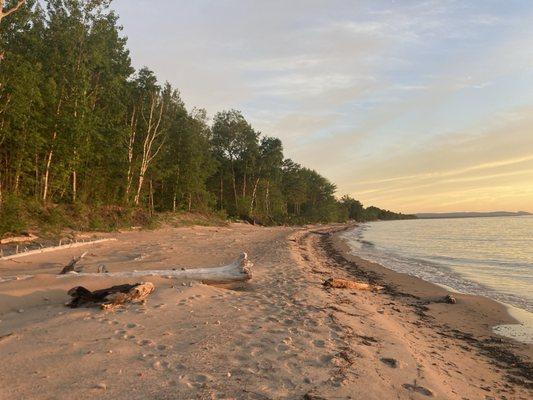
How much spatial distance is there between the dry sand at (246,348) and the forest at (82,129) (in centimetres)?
1036

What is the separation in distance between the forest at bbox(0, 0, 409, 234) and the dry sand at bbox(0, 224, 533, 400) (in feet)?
34.0

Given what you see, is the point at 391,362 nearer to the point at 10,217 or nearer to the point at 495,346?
the point at 495,346

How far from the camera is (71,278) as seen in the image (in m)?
8.10

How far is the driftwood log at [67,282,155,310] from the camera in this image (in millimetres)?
6523

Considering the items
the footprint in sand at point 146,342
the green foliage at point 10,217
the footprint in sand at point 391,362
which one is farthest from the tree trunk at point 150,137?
the footprint in sand at point 391,362

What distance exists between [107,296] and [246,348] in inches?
119

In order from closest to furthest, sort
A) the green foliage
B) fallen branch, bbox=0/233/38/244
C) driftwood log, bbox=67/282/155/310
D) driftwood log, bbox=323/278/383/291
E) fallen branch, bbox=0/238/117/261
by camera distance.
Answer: driftwood log, bbox=67/282/155/310
driftwood log, bbox=323/278/383/291
fallen branch, bbox=0/238/117/261
the green foliage
fallen branch, bbox=0/233/38/244

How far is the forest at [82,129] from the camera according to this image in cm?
1809

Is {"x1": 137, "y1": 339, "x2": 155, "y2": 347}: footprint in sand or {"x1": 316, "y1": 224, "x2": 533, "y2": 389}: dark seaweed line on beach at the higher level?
{"x1": 137, "y1": 339, "x2": 155, "y2": 347}: footprint in sand

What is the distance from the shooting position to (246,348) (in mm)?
5117

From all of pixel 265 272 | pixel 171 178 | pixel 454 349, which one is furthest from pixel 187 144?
pixel 454 349

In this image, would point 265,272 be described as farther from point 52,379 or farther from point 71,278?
point 52,379

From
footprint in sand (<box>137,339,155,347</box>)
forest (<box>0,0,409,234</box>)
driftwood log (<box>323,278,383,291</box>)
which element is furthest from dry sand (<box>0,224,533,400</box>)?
forest (<box>0,0,409,234</box>)

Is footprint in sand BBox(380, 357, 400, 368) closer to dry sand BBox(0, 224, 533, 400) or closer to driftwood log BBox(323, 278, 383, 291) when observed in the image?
dry sand BBox(0, 224, 533, 400)
